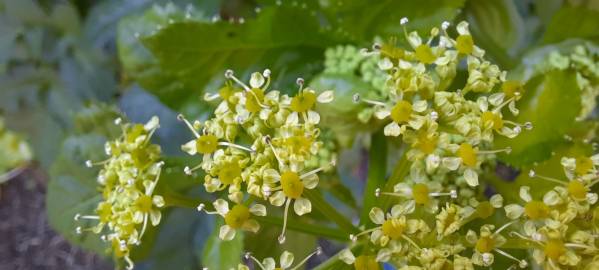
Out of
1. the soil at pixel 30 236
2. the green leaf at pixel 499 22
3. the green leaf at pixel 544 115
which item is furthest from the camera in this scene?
the soil at pixel 30 236

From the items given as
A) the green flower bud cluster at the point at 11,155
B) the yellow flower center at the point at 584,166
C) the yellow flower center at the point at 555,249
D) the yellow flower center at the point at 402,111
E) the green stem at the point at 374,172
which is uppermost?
the yellow flower center at the point at 402,111

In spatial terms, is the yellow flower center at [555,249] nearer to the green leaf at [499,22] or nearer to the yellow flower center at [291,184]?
the yellow flower center at [291,184]

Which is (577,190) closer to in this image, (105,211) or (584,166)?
(584,166)

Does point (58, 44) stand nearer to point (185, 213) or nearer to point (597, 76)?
point (185, 213)

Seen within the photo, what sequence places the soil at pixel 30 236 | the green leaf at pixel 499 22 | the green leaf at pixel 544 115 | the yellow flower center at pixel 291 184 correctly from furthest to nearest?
1. the soil at pixel 30 236
2. the green leaf at pixel 499 22
3. the green leaf at pixel 544 115
4. the yellow flower center at pixel 291 184

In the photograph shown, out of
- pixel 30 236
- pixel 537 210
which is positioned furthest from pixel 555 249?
pixel 30 236

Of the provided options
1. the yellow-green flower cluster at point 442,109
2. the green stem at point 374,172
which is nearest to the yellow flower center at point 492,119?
the yellow-green flower cluster at point 442,109

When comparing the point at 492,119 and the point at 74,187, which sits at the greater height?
the point at 492,119
